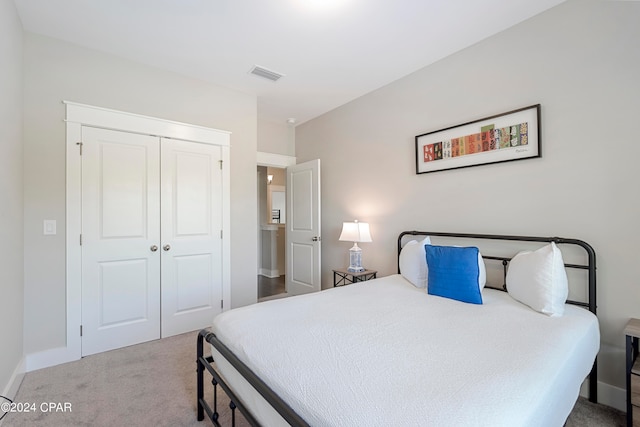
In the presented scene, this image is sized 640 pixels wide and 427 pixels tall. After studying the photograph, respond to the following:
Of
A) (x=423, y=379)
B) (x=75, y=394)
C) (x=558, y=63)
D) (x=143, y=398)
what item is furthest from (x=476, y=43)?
(x=75, y=394)

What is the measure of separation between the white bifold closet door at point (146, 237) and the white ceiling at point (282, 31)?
0.80m

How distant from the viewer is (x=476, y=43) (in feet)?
8.29

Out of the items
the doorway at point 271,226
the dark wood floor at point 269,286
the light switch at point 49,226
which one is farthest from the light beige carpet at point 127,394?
the doorway at point 271,226

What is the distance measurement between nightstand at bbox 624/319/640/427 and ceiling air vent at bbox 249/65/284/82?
3383 millimetres

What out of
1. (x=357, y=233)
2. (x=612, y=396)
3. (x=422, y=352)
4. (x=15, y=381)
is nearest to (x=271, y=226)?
(x=357, y=233)

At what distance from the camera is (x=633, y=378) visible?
5.00 ft

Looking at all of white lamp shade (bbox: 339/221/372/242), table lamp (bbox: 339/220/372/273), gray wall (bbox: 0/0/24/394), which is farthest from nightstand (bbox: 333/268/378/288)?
gray wall (bbox: 0/0/24/394)

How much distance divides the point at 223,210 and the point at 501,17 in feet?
10.2

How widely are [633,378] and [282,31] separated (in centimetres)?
319

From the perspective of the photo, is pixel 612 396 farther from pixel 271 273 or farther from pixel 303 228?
pixel 271 273

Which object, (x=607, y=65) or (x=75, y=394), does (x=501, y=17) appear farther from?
(x=75, y=394)

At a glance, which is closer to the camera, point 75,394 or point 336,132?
point 75,394

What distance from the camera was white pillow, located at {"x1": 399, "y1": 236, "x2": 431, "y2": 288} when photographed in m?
2.43

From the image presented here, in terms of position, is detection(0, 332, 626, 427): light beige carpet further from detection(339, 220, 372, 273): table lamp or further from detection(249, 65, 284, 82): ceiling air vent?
detection(249, 65, 284, 82): ceiling air vent
